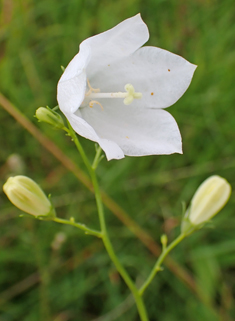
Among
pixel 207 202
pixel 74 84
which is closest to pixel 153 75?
pixel 74 84

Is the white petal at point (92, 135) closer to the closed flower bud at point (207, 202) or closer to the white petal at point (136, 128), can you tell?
the white petal at point (136, 128)

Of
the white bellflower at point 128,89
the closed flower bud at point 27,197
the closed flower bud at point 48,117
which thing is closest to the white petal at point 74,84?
the white bellflower at point 128,89

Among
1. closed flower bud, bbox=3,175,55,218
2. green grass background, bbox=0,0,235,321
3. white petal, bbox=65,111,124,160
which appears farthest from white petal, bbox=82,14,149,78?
green grass background, bbox=0,0,235,321

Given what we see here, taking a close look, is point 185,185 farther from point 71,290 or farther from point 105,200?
point 71,290

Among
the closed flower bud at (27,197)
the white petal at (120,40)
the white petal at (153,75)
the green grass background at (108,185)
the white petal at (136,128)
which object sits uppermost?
the white petal at (120,40)

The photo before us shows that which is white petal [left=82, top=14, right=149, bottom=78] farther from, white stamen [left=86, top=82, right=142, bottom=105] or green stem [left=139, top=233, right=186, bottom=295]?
green stem [left=139, top=233, right=186, bottom=295]

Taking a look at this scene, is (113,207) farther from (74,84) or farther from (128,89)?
(74,84)
